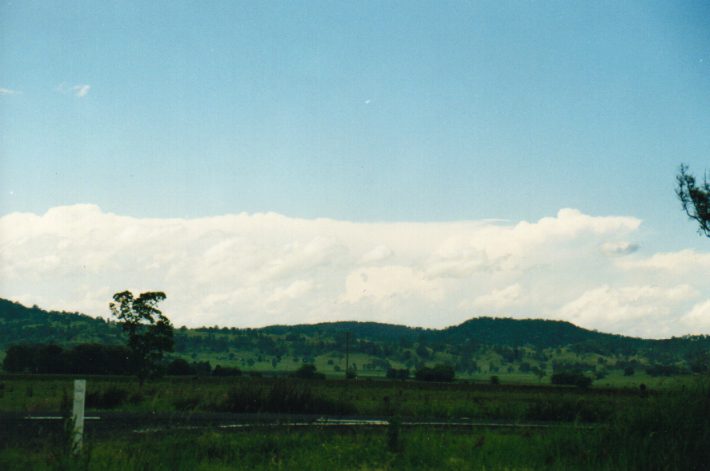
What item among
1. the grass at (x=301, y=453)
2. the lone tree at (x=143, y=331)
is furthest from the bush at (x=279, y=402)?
the lone tree at (x=143, y=331)

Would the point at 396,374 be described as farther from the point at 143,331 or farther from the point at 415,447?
the point at 415,447

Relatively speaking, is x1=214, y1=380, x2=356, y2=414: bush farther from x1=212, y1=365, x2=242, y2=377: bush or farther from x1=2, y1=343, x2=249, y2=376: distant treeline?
x1=212, y1=365, x2=242, y2=377: bush

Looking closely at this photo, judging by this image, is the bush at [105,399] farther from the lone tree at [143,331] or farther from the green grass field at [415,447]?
the lone tree at [143,331]

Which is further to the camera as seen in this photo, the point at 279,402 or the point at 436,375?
the point at 436,375

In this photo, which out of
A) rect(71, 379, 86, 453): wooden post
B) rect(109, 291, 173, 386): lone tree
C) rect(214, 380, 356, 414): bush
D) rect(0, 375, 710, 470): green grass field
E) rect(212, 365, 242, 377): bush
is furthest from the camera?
rect(212, 365, 242, 377): bush

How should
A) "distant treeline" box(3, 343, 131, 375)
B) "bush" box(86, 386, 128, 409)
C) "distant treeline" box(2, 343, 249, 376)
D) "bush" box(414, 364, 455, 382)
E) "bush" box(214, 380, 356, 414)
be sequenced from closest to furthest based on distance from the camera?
"bush" box(214, 380, 356, 414) → "bush" box(86, 386, 128, 409) → "distant treeline" box(3, 343, 131, 375) → "distant treeline" box(2, 343, 249, 376) → "bush" box(414, 364, 455, 382)

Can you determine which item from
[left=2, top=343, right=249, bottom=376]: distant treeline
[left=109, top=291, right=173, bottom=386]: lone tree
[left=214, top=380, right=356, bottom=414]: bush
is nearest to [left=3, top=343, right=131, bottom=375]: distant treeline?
[left=2, top=343, right=249, bottom=376]: distant treeline

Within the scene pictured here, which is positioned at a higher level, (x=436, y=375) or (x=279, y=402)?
(x=279, y=402)

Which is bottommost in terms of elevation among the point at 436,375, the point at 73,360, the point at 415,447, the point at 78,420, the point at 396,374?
the point at 396,374

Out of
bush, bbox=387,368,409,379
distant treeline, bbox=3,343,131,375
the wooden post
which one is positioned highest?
the wooden post

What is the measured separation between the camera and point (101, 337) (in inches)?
6383

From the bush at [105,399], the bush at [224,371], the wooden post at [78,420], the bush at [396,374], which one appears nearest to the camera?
the wooden post at [78,420]

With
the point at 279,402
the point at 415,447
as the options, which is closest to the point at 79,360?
the point at 279,402

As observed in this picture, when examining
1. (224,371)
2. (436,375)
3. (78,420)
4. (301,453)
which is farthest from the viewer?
(436,375)
